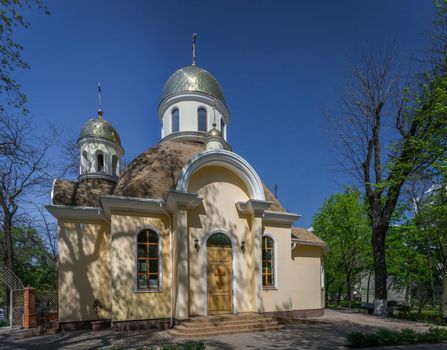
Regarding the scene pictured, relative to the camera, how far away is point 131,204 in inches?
462

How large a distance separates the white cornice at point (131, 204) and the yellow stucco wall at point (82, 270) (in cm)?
205

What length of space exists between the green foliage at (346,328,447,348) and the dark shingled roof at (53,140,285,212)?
705cm

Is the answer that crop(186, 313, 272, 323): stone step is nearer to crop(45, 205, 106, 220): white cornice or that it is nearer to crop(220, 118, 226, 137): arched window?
crop(45, 205, 106, 220): white cornice

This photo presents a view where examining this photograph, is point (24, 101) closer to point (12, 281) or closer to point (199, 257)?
point (199, 257)

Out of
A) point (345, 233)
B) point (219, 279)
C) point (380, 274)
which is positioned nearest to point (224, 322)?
point (219, 279)

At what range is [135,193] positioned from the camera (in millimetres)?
12250

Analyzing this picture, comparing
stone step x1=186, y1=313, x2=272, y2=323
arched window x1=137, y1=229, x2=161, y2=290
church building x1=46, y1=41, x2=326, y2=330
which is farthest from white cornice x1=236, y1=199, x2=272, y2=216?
stone step x1=186, y1=313, x2=272, y2=323

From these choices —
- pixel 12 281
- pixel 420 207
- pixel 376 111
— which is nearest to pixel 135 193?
pixel 12 281

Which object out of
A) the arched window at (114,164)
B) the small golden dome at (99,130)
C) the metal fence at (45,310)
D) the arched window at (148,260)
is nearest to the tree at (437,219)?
the arched window at (148,260)

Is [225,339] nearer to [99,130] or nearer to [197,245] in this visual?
[197,245]

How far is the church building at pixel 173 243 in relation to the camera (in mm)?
11398

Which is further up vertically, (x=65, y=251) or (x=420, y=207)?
(x=420, y=207)

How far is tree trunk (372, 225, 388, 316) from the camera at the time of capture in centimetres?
1511

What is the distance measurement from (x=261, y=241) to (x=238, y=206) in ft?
5.55
